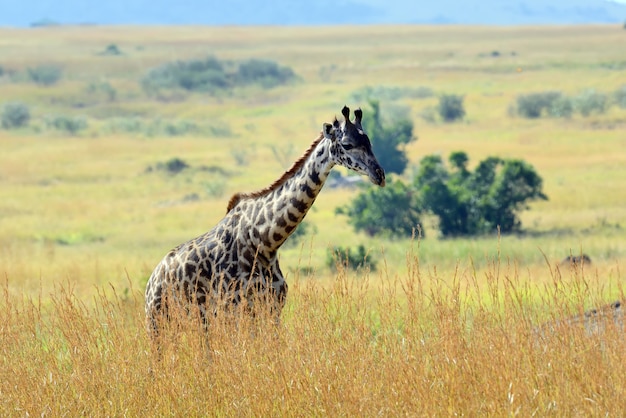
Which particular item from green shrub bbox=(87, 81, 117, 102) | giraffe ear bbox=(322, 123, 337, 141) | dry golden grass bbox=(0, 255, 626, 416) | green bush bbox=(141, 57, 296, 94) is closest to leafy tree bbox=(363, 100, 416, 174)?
giraffe ear bbox=(322, 123, 337, 141)

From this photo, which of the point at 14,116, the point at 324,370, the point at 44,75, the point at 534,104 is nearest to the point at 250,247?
the point at 324,370

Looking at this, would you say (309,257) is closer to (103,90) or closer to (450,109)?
(450,109)

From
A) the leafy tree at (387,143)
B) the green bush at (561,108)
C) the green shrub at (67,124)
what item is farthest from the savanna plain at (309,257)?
the leafy tree at (387,143)

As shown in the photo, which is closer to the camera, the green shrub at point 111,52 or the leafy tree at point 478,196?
the leafy tree at point 478,196

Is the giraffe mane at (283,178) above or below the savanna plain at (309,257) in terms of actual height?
above

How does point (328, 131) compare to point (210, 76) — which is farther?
point (210, 76)

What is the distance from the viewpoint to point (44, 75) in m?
86.2

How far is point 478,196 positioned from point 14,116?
38.8 meters

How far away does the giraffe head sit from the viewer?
7505 mm

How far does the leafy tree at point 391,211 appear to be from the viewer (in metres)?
27.7

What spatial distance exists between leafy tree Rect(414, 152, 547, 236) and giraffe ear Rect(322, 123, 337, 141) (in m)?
19.0

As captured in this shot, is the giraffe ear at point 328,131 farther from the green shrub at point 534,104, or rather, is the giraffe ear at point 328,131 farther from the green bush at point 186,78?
the green bush at point 186,78

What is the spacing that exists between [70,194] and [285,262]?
54.4 feet

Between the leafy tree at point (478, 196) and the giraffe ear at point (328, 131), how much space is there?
749 inches
